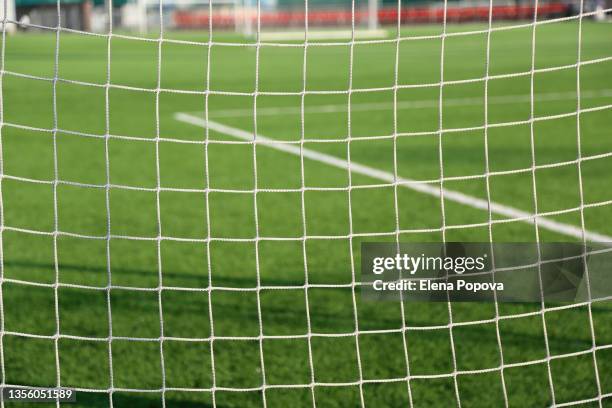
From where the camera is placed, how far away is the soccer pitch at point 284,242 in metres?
2.55

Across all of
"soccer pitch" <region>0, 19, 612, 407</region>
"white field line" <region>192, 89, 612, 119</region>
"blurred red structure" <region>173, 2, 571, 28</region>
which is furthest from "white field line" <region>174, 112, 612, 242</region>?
"blurred red structure" <region>173, 2, 571, 28</region>

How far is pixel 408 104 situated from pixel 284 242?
5747mm

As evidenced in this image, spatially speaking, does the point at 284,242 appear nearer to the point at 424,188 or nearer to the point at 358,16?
the point at 424,188

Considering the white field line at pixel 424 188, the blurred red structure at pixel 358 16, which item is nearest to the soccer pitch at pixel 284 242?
the white field line at pixel 424 188

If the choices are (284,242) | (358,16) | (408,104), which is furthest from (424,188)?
(358,16)

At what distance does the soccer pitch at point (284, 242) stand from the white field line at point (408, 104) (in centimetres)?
9

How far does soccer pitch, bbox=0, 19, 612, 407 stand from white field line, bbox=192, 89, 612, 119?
9 centimetres

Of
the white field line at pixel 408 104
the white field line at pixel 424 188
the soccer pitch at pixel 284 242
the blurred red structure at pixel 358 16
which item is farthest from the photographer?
the blurred red structure at pixel 358 16

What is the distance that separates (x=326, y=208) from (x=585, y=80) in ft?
25.7

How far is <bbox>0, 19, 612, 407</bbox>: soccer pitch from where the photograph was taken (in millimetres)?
2549

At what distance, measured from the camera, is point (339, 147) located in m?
6.91

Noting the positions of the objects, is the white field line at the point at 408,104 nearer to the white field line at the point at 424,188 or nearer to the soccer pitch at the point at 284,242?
the soccer pitch at the point at 284,242

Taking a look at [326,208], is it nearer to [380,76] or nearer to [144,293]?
[144,293]

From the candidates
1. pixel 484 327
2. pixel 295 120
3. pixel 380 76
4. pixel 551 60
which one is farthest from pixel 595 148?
pixel 551 60
